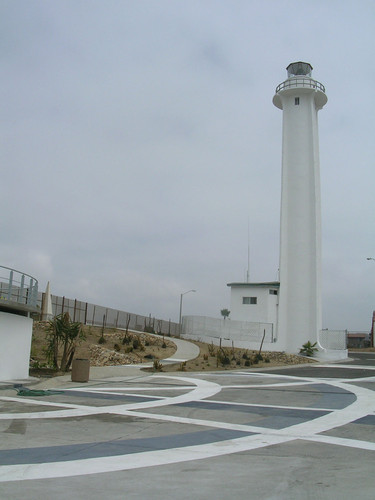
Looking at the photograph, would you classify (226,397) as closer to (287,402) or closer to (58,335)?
(287,402)

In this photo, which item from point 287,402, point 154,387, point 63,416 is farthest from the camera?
point 154,387

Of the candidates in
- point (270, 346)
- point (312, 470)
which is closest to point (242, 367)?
point (270, 346)

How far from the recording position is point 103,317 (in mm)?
43125

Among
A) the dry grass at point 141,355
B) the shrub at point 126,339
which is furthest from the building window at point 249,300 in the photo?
the shrub at point 126,339

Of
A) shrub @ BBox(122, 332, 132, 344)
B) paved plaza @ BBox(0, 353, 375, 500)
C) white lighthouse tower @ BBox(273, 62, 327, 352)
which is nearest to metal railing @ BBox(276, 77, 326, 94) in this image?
white lighthouse tower @ BBox(273, 62, 327, 352)

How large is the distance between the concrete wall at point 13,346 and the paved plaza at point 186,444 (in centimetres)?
204

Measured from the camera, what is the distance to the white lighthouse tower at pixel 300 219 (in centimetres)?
4091

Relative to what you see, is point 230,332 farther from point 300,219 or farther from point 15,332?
point 15,332

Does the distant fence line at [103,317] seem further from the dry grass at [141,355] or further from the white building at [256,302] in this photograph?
the white building at [256,302]

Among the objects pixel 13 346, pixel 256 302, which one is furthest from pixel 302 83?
pixel 13 346

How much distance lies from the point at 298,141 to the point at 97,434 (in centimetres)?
3789

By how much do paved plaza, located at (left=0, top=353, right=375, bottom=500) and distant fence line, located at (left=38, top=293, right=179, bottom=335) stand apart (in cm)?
2201

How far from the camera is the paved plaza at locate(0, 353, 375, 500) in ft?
19.6

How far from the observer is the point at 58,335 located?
2286 cm
